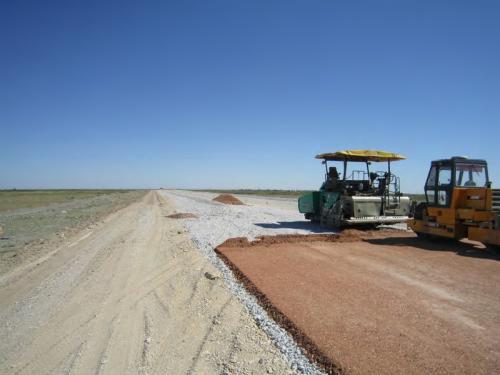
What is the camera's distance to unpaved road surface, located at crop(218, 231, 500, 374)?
383cm

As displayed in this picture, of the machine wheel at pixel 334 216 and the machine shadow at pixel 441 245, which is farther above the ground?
the machine wheel at pixel 334 216

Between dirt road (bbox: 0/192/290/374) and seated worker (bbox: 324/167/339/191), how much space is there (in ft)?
25.6

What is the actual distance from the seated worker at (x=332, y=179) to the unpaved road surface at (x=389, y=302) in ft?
18.7

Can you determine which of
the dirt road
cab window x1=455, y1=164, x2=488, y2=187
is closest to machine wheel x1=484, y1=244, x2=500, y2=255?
cab window x1=455, y1=164, x2=488, y2=187

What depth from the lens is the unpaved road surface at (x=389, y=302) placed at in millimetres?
3828

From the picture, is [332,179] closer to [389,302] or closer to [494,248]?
[494,248]

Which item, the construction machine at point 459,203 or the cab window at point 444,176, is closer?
the construction machine at point 459,203

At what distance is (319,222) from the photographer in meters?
16.9

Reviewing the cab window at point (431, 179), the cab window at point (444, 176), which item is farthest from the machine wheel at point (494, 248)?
the cab window at point (431, 179)

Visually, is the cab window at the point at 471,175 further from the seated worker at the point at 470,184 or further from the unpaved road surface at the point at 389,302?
the unpaved road surface at the point at 389,302

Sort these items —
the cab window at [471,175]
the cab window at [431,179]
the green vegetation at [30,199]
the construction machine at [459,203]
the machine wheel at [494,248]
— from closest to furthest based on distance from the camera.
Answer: the machine wheel at [494,248]
the construction machine at [459,203]
the cab window at [471,175]
the cab window at [431,179]
the green vegetation at [30,199]

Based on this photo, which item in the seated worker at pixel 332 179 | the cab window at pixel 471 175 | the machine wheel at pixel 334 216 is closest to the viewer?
the cab window at pixel 471 175

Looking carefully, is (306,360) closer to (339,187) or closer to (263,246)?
(263,246)

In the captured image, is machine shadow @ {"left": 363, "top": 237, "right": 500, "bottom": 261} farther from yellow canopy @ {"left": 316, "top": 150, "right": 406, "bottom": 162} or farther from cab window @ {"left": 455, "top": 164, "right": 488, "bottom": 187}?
yellow canopy @ {"left": 316, "top": 150, "right": 406, "bottom": 162}
